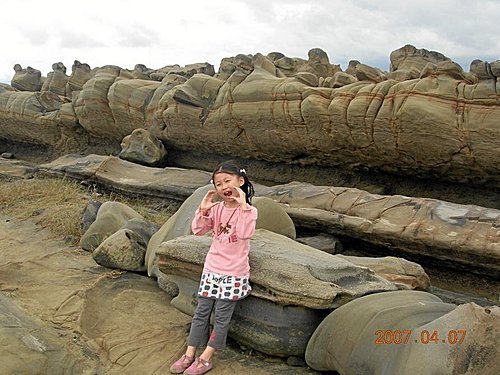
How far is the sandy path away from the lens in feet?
9.37

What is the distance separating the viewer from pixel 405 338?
240cm

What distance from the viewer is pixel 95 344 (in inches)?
128

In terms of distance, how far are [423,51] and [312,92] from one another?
103 inches

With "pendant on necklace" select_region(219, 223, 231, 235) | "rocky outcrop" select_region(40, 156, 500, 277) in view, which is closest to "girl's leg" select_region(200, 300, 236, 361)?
"pendant on necklace" select_region(219, 223, 231, 235)

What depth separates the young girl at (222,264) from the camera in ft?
9.23

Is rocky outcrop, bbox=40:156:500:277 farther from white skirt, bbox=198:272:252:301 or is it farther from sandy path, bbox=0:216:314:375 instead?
white skirt, bbox=198:272:252:301

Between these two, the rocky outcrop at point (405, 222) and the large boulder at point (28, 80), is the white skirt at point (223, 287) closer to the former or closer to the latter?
the rocky outcrop at point (405, 222)

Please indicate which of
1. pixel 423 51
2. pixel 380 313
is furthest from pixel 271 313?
pixel 423 51

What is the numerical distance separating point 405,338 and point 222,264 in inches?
39.5

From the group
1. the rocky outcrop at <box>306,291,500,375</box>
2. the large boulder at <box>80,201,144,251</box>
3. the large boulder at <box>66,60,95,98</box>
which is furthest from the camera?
the large boulder at <box>66,60,95,98</box>

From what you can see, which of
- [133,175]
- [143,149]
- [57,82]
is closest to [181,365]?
[133,175]

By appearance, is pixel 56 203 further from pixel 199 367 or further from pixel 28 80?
pixel 28 80
